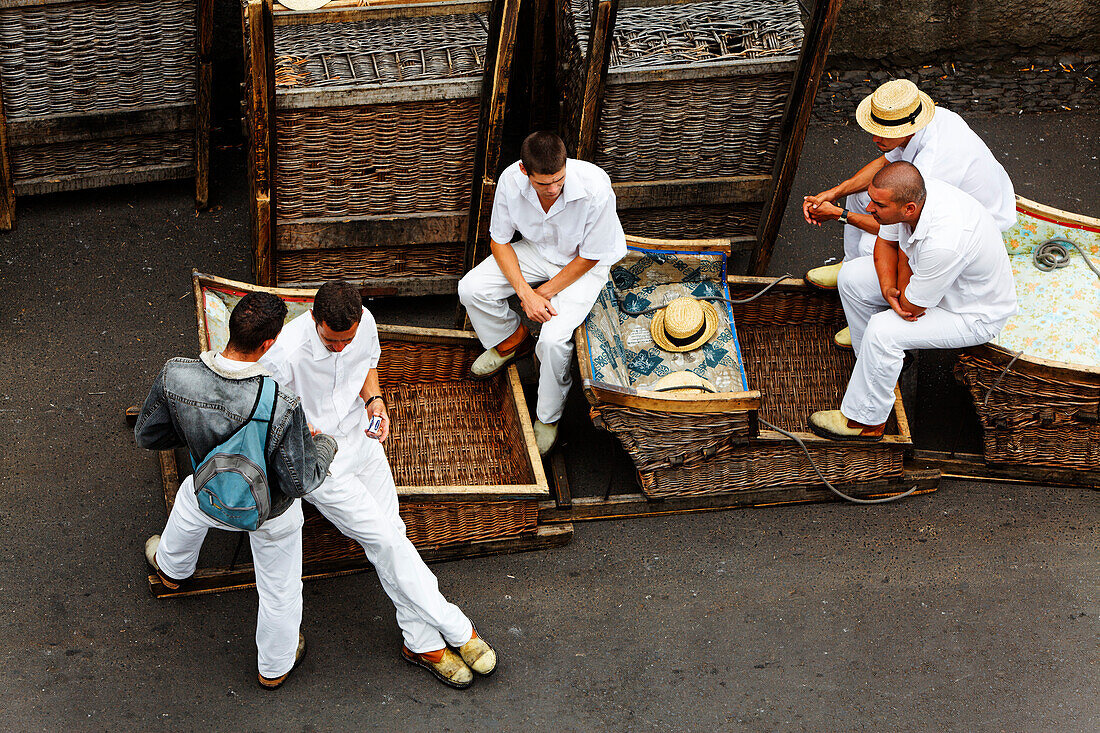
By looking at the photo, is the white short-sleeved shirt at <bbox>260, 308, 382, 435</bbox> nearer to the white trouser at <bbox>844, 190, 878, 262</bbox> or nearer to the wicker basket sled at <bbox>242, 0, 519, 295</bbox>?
the wicker basket sled at <bbox>242, 0, 519, 295</bbox>

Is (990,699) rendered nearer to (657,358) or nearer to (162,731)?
(657,358)

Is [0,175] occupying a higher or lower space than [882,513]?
higher

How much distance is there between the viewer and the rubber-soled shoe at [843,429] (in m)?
5.28

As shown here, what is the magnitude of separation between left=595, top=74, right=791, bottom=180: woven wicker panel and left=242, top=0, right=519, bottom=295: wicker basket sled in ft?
2.39

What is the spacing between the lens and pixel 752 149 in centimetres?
604

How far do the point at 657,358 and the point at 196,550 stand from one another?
88.4 inches

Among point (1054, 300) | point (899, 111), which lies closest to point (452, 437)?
point (899, 111)

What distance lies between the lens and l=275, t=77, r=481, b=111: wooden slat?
5176mm

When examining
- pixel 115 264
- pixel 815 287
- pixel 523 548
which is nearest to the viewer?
pixel 523 548

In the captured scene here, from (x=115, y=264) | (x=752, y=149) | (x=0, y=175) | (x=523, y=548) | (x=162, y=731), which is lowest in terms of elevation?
(x=162, y=731)

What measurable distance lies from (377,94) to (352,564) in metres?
2.17

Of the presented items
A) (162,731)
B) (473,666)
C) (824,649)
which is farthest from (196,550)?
(824,649)

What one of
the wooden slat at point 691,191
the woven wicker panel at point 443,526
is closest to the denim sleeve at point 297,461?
the woven wicker panel at point 443,526

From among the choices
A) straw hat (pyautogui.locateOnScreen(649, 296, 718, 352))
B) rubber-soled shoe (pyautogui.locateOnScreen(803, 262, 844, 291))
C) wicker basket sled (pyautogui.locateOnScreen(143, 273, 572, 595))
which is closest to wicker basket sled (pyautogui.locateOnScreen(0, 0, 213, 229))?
wicker basket sled (pyautogui.locateOnScreen(143, 273, 572, 595))
